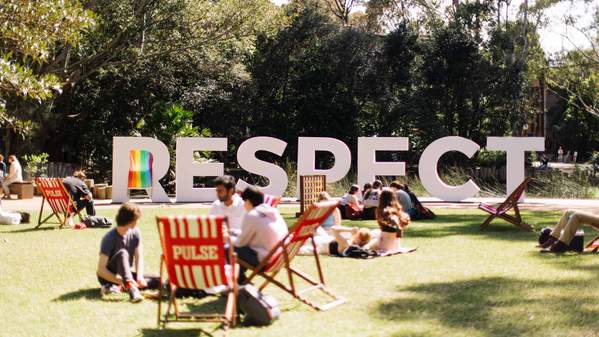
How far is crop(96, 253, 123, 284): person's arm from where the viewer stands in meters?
7.44

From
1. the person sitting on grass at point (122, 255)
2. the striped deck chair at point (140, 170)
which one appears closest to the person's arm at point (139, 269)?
the person sitting on grass at point (122, 255)

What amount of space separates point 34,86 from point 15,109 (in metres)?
19.2

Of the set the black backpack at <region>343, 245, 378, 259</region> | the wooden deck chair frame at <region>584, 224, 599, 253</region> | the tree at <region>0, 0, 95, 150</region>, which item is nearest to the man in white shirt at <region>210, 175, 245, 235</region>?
the black backpack at <region>343, 245, 378, 259</region>

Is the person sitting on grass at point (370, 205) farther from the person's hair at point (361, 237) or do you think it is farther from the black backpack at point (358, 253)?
the black backpack at point (358, 253)

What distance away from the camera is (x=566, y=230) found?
34.1ft

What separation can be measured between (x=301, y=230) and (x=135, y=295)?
5.98ft

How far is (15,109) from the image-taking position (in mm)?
28328

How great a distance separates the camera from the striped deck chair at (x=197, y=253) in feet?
18.9

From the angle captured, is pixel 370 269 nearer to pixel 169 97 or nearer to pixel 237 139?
pixel 169 97

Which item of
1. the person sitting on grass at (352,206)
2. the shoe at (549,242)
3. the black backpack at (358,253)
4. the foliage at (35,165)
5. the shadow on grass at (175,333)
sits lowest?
the shadow on grass at (175,333)

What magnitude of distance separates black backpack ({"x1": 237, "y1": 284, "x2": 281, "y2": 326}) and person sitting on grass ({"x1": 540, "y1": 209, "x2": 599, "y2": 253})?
18.4 feet

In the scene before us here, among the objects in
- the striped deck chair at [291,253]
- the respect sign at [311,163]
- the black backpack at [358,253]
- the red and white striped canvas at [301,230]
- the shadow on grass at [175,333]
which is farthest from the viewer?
the respect sign at [311,163]

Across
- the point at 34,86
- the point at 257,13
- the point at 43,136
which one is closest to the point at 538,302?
the point at 34,86

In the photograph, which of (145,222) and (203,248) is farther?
(145,222)
